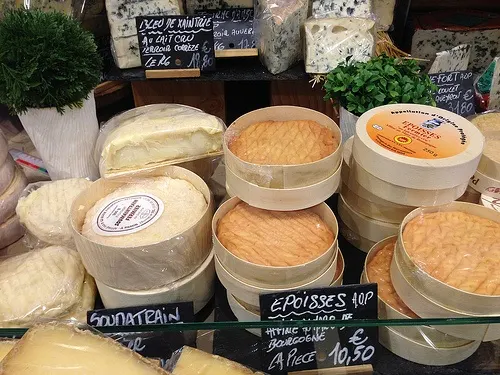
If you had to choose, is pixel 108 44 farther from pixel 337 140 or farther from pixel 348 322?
pixel 348 322

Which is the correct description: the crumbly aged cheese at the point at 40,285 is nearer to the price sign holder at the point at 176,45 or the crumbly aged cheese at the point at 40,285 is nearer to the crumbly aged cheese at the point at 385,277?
the crumbly aged cheese at the point at 385,277

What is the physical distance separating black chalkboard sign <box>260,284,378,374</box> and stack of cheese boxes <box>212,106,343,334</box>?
4 cm

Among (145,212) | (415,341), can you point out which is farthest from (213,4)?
(415,341)

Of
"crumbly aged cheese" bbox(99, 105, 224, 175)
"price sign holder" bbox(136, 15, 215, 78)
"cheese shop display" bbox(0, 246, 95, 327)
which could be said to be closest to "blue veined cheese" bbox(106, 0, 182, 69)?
"price sign holder" bbox(136, 15, 215, 78)

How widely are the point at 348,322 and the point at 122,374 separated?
0.44 meters

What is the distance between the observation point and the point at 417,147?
113cm

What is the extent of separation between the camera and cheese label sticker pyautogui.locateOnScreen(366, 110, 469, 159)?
112 cm

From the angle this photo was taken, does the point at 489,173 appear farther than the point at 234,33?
No

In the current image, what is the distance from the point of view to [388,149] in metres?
1.13

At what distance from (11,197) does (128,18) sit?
35.9 inches

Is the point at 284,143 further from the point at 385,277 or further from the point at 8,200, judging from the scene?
the point at 8,200

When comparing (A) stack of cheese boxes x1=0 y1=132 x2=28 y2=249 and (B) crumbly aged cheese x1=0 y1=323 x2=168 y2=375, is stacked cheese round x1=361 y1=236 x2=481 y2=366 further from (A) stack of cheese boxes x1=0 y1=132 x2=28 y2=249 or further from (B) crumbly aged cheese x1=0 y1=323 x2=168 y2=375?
(A) stack of cheese boxes x1=0 y1=132 x2=28 y2=249

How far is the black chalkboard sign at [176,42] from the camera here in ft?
5.69

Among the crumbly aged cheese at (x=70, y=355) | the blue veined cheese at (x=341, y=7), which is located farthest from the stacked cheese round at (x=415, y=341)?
the blue veined cheese at (x=341, y=7)
